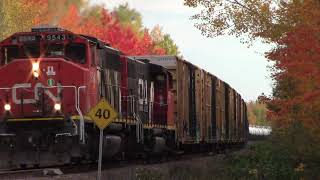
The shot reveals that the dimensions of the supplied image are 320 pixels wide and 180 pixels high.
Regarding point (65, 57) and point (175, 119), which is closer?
point (65, 57)

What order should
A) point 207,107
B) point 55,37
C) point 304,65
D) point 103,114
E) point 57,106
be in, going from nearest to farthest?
point 103,114, point 57,106, point 55,37, point 304,65, point 207,107

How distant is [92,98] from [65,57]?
4.61 feet

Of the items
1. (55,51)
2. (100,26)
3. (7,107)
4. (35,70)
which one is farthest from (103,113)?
(100,26)

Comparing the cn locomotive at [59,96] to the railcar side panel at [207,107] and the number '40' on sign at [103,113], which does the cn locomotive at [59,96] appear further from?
the railcar side panel at [207,107]

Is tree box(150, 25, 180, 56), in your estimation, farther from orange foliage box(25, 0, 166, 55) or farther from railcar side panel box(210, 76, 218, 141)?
railcar side panel box(210, 76, 218, 141)

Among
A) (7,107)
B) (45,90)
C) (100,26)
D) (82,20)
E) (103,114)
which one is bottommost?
(103,114)

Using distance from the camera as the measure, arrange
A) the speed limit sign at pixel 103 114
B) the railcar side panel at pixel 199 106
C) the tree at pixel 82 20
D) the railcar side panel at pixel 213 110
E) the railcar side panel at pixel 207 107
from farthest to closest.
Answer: the tree at pixel 82 20 → the railcar side panel at pixel 213 110 → the railcar side panel at pixel 207 107 → the railcar side panel at pixel 199 106 → the speed limit sign at pixel 103 114

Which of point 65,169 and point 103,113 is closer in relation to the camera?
point 103,113

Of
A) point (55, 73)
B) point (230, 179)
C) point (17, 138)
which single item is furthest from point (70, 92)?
point (230, 179)

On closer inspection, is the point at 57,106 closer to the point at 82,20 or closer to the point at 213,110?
the point at 213,110

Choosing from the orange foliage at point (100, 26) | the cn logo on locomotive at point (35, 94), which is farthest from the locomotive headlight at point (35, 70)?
the orange foliage at point (100, 26)

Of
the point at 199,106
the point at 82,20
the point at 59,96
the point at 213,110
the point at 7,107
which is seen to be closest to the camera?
the point at 59,96

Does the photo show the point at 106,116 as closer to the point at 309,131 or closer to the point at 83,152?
the point at 83,152

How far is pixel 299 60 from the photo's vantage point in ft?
63.9
